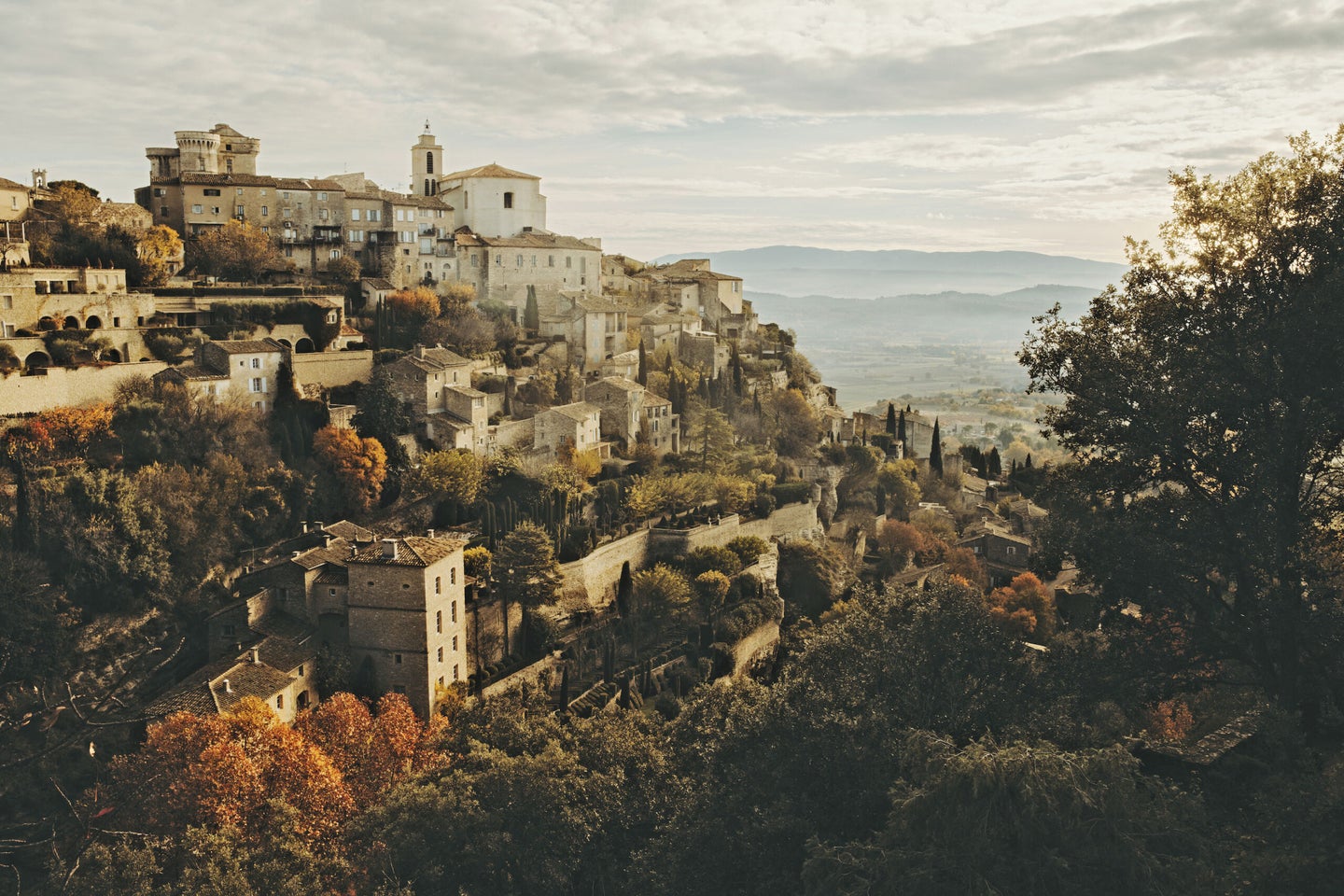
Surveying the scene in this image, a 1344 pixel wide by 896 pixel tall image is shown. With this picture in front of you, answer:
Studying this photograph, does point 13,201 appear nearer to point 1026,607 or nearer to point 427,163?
point 427,163

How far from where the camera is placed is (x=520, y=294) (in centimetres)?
4766

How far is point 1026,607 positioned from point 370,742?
2061 cm

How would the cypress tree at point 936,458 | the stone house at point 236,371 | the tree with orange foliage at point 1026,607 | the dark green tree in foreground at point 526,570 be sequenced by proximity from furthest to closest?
the cypress tree at point 936,458, the tree with orange foliage at point 1026,607, the stone house at point 236,371, the dark green tree in foreground at point 526,570

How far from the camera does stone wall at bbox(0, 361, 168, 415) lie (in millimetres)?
27766

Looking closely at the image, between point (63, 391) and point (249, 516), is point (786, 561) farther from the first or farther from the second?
point (63, 391)

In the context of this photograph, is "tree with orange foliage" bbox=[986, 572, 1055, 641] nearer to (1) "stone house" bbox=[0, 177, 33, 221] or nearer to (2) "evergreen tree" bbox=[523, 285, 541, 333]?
(2) "evergreen tree" bbox=[523, 285, 541, 333]

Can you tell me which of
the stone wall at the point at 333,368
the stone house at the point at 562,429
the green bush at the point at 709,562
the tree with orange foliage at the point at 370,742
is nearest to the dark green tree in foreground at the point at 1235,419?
the tree with orange foliage at the point at 370,742

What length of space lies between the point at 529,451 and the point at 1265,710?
25.7 m

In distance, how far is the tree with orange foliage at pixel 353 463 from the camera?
3014 centimetres

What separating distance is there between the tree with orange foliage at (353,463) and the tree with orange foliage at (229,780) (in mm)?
10433

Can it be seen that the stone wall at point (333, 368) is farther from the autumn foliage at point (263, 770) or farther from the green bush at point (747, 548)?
the autumn foliage at point (263, 770)

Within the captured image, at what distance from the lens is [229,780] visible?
18.9 meters

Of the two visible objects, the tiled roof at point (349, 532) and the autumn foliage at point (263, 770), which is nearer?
the autumn foliage at point (263, 770)

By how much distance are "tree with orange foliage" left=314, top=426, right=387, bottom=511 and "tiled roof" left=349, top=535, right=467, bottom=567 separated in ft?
18.6
